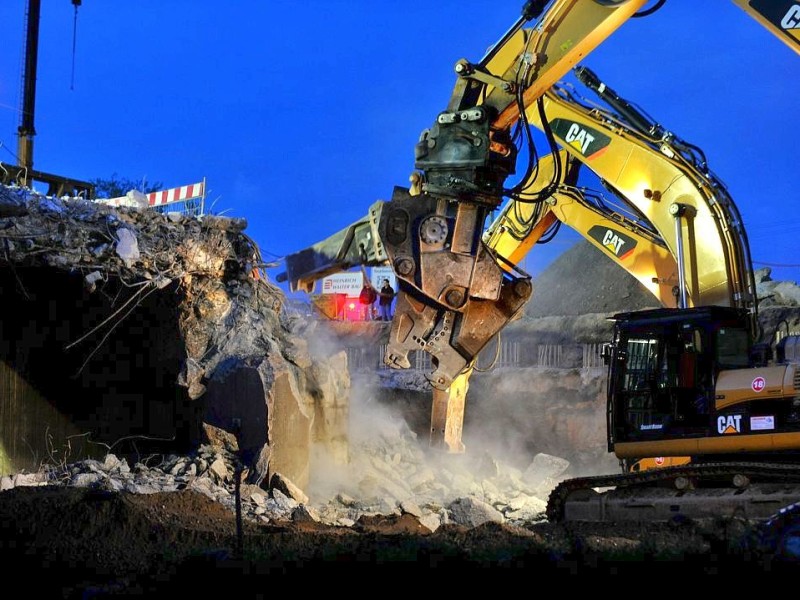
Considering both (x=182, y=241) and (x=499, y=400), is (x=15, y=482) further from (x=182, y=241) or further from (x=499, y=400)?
(x=499, y=400)

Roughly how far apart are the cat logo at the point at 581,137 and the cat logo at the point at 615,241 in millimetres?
1422

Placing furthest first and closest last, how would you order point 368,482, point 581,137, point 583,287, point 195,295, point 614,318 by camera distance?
1. point 583,287
2. point 368,482
3. point 581,137
4. point 195,295
5. point 614,318

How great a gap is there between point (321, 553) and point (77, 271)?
16.9ft

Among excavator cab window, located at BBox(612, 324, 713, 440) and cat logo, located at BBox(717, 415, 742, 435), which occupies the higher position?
excavator cab window, located at BBox(612, 324, 713, 440)

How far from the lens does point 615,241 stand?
457 inches

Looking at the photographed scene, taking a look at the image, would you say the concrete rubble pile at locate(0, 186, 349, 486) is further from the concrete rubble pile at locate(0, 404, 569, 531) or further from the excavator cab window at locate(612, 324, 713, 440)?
the excavator cab window at locate(612, 324, 713, 440)

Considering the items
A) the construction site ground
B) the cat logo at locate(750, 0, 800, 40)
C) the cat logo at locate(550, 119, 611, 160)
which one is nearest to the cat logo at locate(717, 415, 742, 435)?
the construction site ground

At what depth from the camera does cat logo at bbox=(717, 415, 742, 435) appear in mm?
7148

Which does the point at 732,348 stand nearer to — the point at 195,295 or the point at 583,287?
the point at 195,295

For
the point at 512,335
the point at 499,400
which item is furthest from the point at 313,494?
the point at 512,335

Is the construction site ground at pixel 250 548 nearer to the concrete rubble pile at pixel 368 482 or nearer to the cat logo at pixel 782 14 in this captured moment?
the concrete rubble pile at pixel 368 482

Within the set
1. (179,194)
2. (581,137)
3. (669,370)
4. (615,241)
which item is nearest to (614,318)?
(669,370)

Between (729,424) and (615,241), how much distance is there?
4.75 m

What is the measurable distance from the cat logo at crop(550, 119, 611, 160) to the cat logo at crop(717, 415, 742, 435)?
414cm
